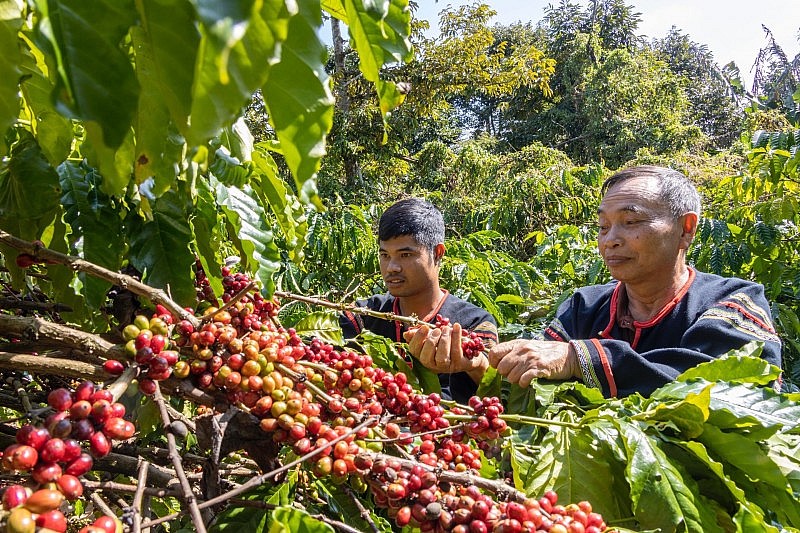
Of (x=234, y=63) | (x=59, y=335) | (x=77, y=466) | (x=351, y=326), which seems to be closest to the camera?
(x=234, y=63)

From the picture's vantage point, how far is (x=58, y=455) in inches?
24.9

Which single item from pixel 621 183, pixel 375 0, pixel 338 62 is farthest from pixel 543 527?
pixel 338 62

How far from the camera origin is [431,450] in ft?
3.15

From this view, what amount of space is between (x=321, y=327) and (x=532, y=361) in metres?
0.54

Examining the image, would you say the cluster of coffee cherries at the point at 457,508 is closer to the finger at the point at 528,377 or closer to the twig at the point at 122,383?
the twig at the point at 122,383

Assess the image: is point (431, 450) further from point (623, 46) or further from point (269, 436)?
point (623, 46)

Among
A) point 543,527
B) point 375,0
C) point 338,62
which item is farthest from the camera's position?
point 338,62

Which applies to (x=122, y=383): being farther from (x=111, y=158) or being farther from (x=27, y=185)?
(x=27, y=185)

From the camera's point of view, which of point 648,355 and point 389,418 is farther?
point 648,355

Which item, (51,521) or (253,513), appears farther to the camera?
(253,513)

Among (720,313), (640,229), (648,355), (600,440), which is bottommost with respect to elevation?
(600,440)

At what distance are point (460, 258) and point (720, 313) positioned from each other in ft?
9.46

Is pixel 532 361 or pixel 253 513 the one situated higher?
pixel 532 361

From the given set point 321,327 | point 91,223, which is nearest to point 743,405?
point 321,327
